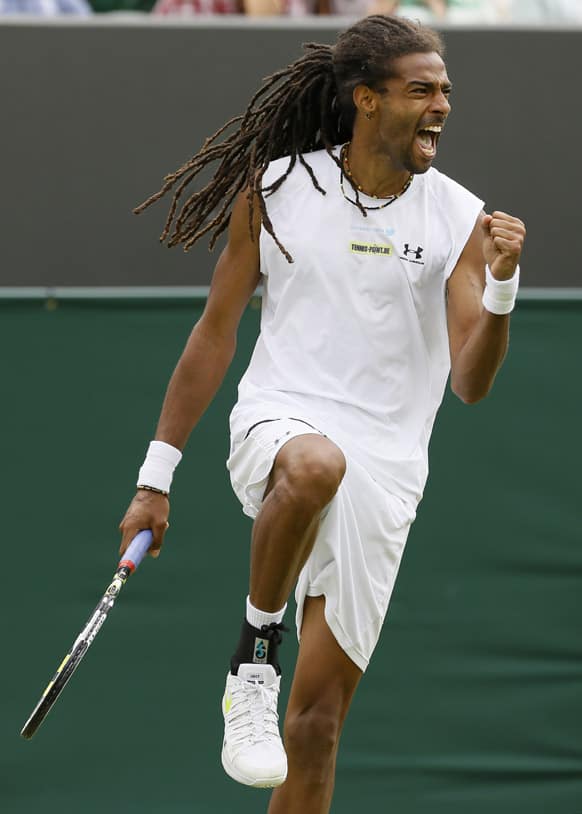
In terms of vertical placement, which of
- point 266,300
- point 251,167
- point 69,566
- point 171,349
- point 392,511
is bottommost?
point 69,566

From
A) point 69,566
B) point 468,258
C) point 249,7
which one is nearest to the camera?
point 468,258

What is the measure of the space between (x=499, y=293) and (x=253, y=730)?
3.71 feet

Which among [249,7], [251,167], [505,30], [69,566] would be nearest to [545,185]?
[505,30]

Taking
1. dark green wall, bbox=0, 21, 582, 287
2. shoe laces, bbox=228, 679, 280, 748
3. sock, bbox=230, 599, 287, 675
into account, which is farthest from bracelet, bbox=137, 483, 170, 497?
dark green wall, bbox=0, 21, 582, 287

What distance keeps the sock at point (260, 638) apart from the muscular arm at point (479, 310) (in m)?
Result: 0.69

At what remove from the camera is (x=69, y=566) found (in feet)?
17.2

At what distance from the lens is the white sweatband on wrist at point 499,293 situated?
3.52m

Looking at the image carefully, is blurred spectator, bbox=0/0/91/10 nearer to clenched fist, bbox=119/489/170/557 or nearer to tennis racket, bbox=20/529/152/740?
clenched fist, bbox=119/489/170/557

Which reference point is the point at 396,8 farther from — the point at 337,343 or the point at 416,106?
the point at 337,343

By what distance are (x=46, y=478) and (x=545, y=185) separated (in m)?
1.95

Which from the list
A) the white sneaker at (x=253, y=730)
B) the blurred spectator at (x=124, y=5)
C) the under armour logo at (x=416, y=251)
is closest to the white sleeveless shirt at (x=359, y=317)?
the under armour logo at (x=416, y=251)

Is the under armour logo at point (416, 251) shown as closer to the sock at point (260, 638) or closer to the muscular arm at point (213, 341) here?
the muscular arm at point (213, 341)

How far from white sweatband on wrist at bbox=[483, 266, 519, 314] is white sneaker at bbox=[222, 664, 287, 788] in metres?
0.98

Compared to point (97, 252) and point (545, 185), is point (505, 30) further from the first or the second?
point (97, 252)
